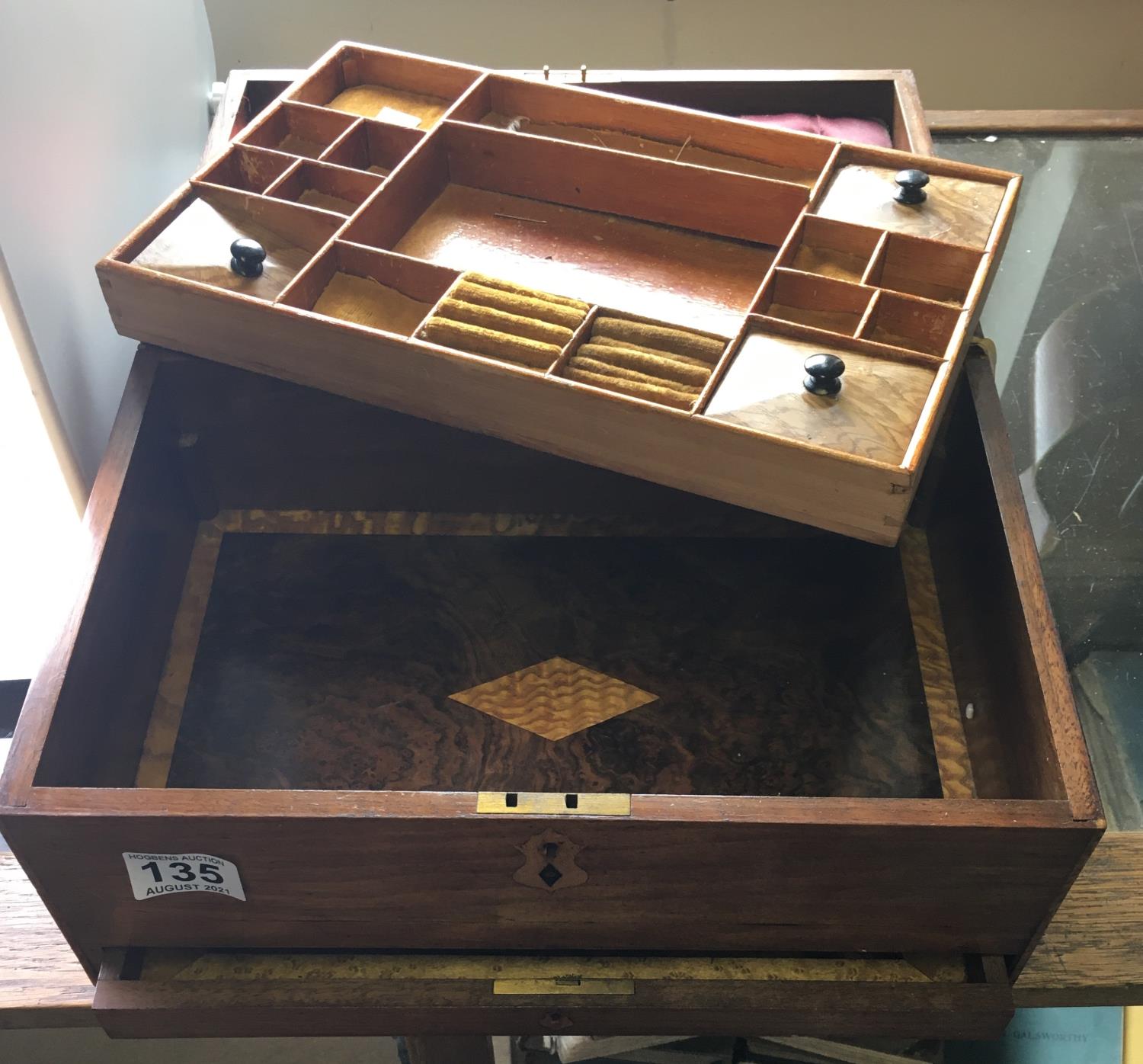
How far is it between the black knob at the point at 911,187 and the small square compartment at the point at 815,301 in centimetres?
15

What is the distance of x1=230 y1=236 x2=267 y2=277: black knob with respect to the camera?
1.06 metres

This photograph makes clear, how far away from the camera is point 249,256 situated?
3.47 ft

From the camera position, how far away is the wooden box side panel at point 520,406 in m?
0.90

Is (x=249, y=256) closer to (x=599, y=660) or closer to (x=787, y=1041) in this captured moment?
(x=599, y=660)

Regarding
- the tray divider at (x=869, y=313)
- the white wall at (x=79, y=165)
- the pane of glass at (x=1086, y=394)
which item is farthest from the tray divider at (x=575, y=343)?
the pane of glass at (x=1086, y=394)

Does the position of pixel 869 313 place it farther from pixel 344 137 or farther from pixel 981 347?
pixel 344 137

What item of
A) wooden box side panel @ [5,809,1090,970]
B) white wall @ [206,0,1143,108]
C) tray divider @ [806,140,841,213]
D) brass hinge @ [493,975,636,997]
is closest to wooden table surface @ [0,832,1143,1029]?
wooden box side panel @ [5,809,1090,970]

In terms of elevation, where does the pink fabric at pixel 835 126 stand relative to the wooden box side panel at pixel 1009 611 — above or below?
above

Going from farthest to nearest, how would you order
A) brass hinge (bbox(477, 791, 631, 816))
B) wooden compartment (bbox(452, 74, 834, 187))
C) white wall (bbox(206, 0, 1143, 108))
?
white wall (bbox(206, 0, 1143, 108)) → wooden compartment (bbox(452, 74, 834, 187)) → brass hinge (bbox(477, 791, 631, 816))

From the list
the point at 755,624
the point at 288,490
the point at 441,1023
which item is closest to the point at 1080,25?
the point at 755,624

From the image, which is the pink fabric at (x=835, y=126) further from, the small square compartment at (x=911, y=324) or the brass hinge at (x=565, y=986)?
the brass hinge at (x=565, y=986)

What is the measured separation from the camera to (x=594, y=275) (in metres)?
1.18

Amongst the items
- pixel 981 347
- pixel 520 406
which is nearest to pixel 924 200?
pixel 981 347

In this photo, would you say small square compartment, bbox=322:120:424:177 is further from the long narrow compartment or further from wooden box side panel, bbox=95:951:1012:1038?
wooden box side panel, bbox=95:951:1012:1038
